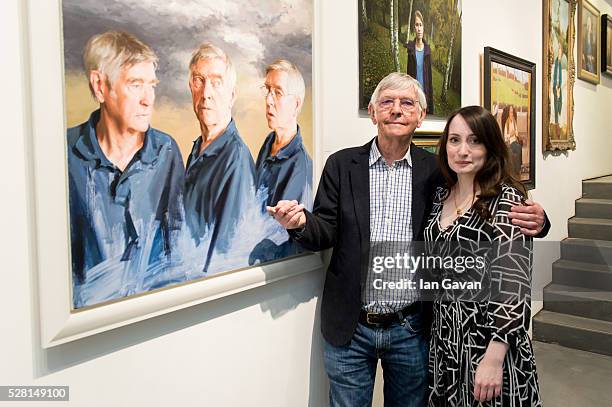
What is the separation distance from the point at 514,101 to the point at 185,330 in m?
3.07

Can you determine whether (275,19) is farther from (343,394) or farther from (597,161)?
(597,161)

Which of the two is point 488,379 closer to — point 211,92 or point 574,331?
point 211,92

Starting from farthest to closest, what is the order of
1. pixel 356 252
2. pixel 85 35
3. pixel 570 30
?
pixel 570 30, pixel 356 252, pixel 85 35

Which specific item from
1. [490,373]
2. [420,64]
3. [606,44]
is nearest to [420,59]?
[420,64]

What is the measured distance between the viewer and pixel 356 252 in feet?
5.95

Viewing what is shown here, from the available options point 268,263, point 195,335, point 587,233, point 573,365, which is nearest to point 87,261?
point 195,335

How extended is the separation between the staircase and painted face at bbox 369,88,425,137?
10.6 ft

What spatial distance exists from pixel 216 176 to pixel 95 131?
40cm

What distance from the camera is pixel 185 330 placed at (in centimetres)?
142

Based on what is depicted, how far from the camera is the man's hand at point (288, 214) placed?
159cm

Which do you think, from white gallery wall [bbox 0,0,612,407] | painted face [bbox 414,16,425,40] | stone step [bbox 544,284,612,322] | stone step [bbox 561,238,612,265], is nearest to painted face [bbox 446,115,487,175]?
white gallery wall [bbox 0,0,612,407]

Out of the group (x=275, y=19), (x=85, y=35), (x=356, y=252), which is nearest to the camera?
(x=85, y=35)

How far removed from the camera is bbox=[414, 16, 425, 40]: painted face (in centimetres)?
245

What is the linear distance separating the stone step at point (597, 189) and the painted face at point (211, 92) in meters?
4.90
